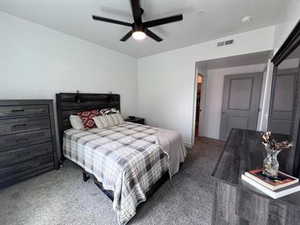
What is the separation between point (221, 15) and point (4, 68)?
365 centimetres

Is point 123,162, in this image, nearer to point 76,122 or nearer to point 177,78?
point 76,122

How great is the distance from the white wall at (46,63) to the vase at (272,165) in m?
3.41

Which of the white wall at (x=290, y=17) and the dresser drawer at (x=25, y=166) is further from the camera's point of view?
the dresser drawer at (x=25, y=166)

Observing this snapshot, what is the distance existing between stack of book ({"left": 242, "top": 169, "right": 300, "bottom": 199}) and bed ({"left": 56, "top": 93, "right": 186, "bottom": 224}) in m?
1.13

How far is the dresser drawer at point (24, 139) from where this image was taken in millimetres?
1918

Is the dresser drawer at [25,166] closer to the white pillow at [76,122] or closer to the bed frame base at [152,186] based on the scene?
the white pillow at [76,122]

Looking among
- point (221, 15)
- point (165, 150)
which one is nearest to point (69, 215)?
point (165, 150)

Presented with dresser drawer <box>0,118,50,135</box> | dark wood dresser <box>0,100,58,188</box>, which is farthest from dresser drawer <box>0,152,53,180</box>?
dresser drawer <box>0,118,50,135</box>

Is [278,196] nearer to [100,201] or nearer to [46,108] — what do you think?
[100,201]

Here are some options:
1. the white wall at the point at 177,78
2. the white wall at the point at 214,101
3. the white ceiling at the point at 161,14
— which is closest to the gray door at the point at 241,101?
the white wall at the point at 214,101

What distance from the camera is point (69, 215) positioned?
5.11 feet

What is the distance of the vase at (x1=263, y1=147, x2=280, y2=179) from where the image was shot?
0.89 metres

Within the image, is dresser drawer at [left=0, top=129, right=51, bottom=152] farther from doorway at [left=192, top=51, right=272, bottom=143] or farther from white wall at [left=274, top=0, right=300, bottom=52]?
white wall at [left=274, top=0, right=300, bottom=52]

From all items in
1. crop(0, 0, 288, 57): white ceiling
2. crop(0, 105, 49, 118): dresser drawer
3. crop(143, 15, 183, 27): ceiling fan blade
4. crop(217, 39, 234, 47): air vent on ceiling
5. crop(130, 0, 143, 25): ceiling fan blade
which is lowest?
crop(0, 105, 49, 118): dresser drawer
